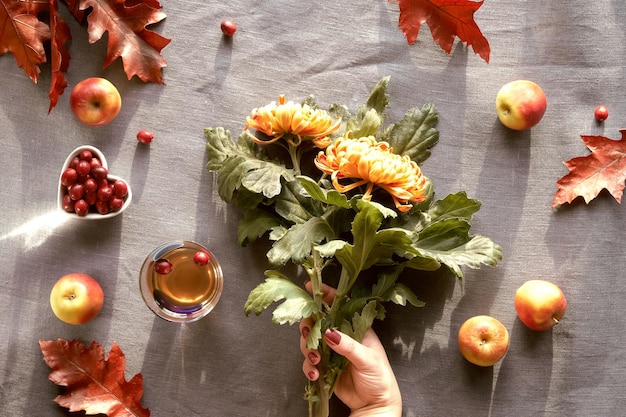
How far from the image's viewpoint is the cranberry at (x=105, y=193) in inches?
50.7

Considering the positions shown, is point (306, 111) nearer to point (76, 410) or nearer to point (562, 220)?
point (562, 220)

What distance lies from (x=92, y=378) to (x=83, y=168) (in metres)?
0.40

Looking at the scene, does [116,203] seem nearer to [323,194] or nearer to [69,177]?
[69,177]

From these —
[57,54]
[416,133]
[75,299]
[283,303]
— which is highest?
[57,54]

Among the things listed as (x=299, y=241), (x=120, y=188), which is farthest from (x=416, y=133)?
(x=120, y=188)

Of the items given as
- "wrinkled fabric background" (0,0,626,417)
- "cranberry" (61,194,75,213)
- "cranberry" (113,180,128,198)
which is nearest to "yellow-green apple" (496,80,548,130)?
"wrinkled fabric background" (0,0,626,417)

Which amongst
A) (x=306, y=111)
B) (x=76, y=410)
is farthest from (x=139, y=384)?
(x=306, y=111)

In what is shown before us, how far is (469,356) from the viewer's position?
1309mm

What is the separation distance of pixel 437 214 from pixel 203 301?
47 centimetres

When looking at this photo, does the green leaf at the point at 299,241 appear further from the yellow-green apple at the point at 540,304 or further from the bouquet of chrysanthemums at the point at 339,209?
the yellow-green apple at the point at 540,304

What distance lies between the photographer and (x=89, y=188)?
50.7 inches

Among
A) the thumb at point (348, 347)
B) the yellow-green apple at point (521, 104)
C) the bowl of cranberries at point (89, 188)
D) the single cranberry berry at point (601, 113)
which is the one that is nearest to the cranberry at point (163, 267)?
the bowl of cranberries at point (89, 188)

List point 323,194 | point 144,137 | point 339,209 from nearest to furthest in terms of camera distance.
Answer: point 323,194 → point 339,209 → point 144,137

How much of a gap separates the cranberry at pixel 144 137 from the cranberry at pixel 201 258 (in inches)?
10.0
